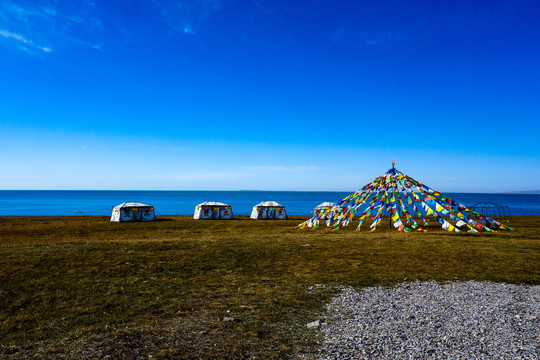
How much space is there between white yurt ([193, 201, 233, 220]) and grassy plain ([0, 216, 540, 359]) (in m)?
27.7

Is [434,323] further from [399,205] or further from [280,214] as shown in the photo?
[280,214]

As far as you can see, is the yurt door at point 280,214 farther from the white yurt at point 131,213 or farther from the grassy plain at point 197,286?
the grassy plain at point 197,286

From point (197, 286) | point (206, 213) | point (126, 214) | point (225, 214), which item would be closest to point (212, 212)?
point (206, 213)

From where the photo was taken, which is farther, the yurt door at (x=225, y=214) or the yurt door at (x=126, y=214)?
the yurt door at (x=225, y=214)

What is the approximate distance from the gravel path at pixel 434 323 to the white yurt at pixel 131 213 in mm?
37652

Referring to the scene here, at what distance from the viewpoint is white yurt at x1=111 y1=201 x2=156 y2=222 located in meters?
41.7

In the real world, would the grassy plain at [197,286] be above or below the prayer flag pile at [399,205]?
below

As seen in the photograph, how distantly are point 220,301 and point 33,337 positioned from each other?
429cm

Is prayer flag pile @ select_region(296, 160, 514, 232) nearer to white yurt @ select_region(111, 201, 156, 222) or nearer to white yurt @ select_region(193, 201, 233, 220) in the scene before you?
white yurt @ select_region(193, 201, 233, 220)

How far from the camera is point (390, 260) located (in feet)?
50.0

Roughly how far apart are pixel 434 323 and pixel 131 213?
135 feet

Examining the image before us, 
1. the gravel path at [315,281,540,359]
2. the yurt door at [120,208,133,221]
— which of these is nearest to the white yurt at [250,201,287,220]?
the yurt door at [120,208,133,221]

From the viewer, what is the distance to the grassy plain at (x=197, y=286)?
21.3ft

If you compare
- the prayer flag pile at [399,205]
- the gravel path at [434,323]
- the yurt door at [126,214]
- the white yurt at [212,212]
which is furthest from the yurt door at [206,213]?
the gravel path at [434,323]
